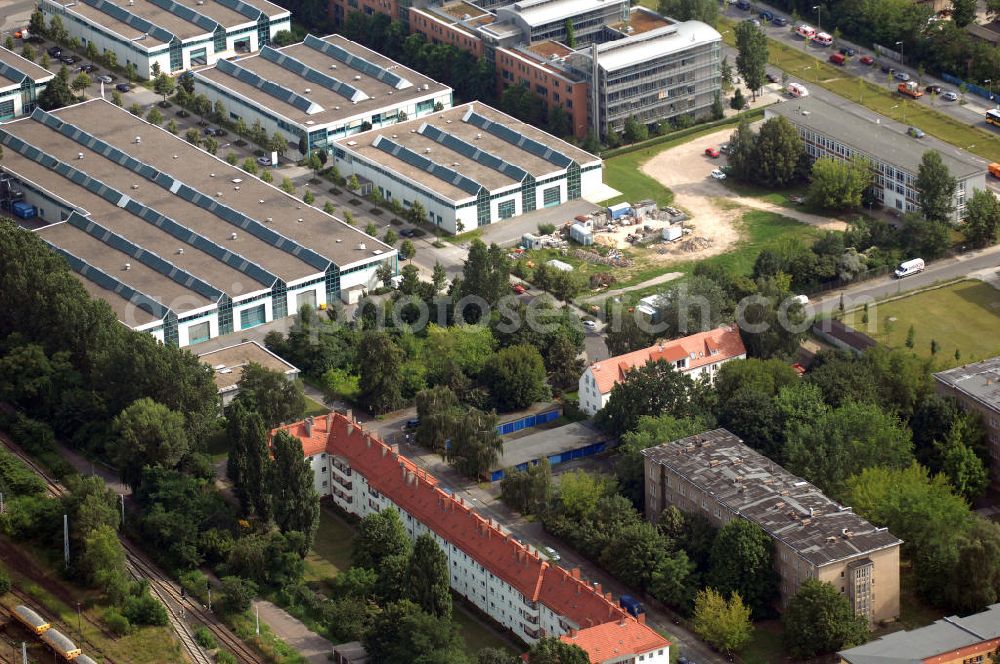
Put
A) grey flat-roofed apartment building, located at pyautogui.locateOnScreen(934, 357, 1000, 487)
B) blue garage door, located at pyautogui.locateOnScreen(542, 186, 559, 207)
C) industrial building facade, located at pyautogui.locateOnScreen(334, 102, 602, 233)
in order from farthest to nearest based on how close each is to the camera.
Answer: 1. blue garage door, located at pyautogui.locateOnScreen(542, 186, 559, 207)
2. industrial building facade, located at pyautogui.locateOnScreen(334, 102, 602, 233)
3. grey flat-roofed apartment building, located at pyautogui.locateOnScreen(934, 357, 1000, 487)

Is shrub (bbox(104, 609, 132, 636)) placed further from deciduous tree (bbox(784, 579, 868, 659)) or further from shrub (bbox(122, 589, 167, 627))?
deciduous tree (bbox(784, 579, 868, 659))

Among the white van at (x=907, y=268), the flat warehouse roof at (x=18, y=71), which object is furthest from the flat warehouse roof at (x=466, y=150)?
the flat warehouse roof at (x=18, y=71)

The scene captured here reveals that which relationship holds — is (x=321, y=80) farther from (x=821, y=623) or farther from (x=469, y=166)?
(x=821, y=623)

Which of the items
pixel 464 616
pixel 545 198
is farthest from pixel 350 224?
pixel 464 616

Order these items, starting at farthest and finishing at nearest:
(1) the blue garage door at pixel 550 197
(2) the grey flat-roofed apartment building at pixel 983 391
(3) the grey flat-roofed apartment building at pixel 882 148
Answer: (1) the blue garage door at pixel 550 197 < (3) the grey flat-roofed apartment building at pixel 882 148 < (2) the grey flat-roofed apartment building at pixel 983 391

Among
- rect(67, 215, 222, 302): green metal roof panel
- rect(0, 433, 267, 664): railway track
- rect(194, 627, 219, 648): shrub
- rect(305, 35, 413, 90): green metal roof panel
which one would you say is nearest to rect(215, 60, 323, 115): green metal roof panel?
rect(305, 35, 413, 90): green metal roof panel

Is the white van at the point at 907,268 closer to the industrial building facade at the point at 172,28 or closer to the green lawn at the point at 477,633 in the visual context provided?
the green lawn at the point at 477,633
